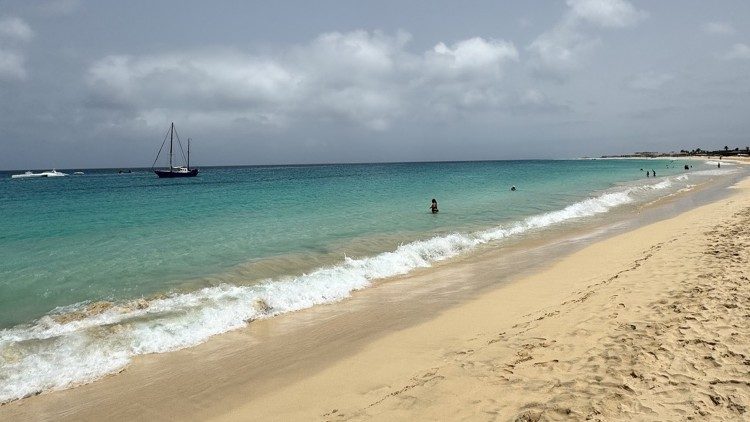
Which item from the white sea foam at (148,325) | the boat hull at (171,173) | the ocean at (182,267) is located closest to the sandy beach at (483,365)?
the white sea foam at (148,325)

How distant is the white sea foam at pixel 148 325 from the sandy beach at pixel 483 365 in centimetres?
41

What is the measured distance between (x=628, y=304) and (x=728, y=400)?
3244mm

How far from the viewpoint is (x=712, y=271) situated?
864cm

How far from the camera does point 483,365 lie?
5.55m

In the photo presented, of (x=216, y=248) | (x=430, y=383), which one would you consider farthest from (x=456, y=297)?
(x=216, y=248)

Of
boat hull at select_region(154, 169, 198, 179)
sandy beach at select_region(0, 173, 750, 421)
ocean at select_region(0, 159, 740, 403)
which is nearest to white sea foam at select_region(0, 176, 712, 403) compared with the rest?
ocean at select_region(0, 159, 740, 403)

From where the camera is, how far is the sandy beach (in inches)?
176

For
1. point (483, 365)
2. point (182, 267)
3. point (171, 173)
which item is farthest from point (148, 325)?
point (171, 173)

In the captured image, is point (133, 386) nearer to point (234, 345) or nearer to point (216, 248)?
point (234, 345)

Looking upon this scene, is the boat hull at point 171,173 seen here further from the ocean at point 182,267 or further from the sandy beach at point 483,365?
the sandy beach at point 483,365

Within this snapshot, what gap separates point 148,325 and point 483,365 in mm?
6256

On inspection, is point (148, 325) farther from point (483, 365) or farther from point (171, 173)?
point (171, 173)

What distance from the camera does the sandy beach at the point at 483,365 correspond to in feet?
14.7

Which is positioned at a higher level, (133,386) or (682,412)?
(682,412)
